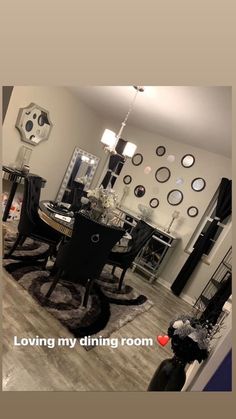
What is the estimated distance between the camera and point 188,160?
359 cm

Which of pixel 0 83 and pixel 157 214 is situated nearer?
pixel 0 83

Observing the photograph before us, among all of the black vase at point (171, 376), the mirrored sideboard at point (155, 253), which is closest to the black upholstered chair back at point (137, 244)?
the mirrored sideboard at point (155, 253)

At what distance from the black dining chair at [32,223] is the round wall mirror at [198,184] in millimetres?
2069

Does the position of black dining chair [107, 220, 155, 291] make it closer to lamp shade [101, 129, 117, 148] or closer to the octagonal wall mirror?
lamp shade [101, 129, 117, 148]

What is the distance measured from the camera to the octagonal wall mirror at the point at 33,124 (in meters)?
3.04

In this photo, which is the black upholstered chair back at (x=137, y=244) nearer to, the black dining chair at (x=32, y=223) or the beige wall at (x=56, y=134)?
the black dining chair at (x=32, y=223)

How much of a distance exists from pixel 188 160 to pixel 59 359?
293cm

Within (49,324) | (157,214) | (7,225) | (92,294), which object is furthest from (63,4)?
(157,214)

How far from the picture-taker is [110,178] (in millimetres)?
4422

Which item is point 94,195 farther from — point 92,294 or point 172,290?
point 172,290

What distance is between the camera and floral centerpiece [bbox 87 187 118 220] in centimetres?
236

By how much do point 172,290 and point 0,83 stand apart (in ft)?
11.0

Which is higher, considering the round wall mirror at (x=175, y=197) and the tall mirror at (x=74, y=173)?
the round wall mirror at (x=175, y=197)

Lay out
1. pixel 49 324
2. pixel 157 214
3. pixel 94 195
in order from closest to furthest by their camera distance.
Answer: pixel 49 324 < pixel 94 195 < pixel 157 214
